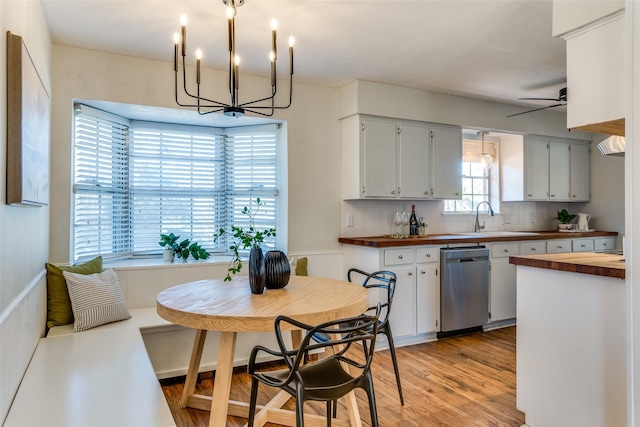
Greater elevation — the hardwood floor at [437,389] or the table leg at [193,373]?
the table leg at [193,373]

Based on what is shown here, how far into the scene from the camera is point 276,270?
7.73 feet

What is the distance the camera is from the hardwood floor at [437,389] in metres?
2.41

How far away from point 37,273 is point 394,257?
2.66 meters

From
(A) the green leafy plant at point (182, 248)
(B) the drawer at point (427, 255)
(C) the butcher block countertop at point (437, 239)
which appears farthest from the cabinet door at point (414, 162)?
(A) the green leafy plant at point (182, 248)

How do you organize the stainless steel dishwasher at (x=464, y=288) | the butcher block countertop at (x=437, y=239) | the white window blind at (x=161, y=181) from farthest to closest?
the stainless steel dishwasher at (x=464, y=288) → the butcher block countertop at (x=437, y=239) → the white window blind at (x=161, y=181)

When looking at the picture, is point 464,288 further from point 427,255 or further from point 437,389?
point 437,389

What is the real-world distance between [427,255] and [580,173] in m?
2.94

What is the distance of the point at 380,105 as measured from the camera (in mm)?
3934

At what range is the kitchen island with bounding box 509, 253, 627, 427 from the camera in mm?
1881

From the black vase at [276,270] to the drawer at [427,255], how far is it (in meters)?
1.80

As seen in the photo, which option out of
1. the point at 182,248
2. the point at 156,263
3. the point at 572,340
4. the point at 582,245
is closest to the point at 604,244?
the point at 582,245

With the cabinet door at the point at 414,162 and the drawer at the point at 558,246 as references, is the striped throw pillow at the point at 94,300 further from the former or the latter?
the drawer at the point at 558,246

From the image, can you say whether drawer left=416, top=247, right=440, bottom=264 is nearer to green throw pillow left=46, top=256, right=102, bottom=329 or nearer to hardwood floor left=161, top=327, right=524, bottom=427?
hardwood floor left=161, top=327, right=524, bottom=427

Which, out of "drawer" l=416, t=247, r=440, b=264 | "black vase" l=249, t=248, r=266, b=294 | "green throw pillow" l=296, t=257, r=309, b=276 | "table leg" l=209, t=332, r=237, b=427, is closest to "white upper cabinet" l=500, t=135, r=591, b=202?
"drawer" l=416, t=247, r=440, b=264
